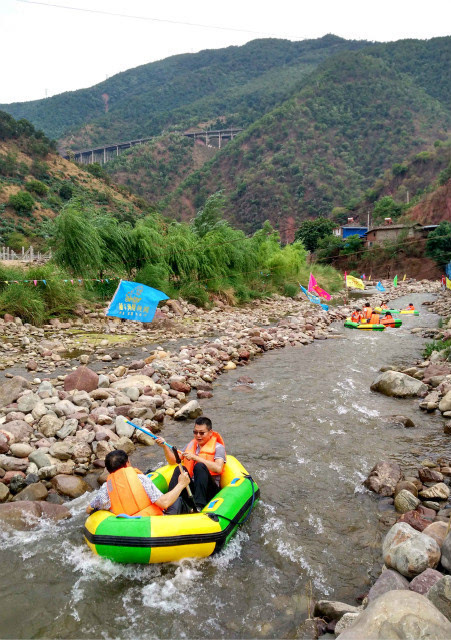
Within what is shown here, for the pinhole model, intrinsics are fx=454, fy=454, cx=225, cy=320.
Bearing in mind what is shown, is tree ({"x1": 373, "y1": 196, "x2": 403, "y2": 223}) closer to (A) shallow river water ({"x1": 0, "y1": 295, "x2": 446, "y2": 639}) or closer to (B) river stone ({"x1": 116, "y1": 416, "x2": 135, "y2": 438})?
(A) shallow river water ({"x1": 0, "y1": 295, "x2": 446, "y2": 639})

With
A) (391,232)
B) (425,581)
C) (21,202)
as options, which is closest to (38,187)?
(21,202)

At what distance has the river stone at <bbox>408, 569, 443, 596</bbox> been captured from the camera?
3.13 meters

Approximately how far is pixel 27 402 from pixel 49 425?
2.77 ft

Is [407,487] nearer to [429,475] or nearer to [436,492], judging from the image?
[436,492]

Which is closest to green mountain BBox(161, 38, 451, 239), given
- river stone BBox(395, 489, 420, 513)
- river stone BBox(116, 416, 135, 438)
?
river stone BBox(116, 416, 135, 438)

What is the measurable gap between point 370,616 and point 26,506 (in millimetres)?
3410

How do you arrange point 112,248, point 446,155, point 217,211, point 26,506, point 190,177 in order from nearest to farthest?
point 26,506 → point 112,248 → point 217,211 → point 446,155 → point 190,177

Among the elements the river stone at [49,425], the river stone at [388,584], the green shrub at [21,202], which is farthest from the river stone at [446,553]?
the green shrub at [21,202]

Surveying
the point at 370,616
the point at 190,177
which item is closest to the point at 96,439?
the point at 370,616

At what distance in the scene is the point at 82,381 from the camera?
301 inches

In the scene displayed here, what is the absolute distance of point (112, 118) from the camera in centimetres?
12825

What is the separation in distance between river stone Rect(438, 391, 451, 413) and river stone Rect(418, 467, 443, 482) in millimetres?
2424

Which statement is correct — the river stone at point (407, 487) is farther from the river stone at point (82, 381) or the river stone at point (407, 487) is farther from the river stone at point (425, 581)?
the river stone at point (82, 381)

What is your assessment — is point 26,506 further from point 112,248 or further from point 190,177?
point 190,177
